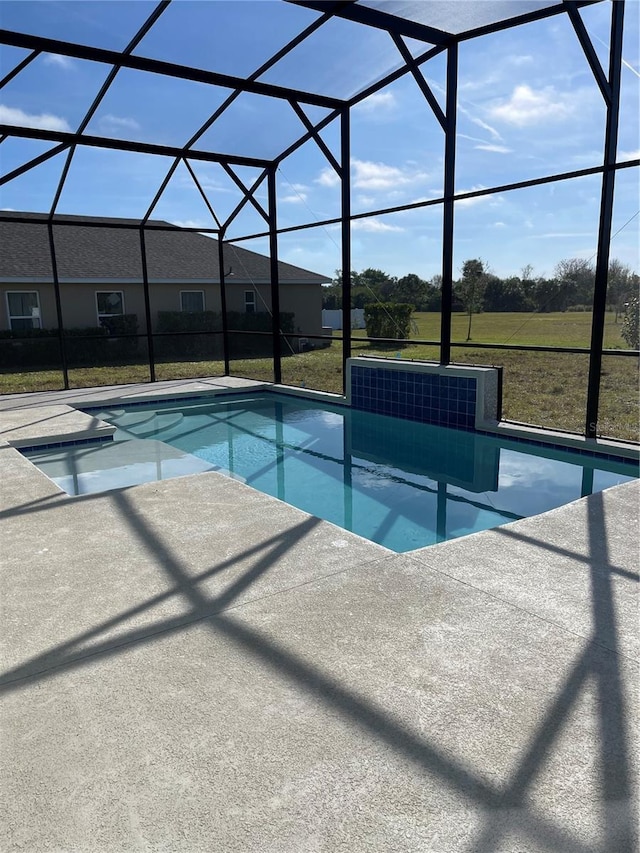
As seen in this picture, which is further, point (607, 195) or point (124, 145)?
point (124, 145)

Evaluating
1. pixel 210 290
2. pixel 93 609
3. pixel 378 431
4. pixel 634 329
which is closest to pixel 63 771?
pixel 93 609

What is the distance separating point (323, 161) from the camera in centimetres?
803

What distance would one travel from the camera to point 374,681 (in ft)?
6.62

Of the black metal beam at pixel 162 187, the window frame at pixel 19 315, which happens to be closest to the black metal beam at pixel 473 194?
the black metal beam at pixel 162 187

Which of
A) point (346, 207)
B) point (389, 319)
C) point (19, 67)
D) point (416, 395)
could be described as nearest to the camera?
point (19, 67)

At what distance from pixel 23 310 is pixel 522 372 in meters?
11.2

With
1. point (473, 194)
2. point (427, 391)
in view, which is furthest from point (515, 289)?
point (473, 194)

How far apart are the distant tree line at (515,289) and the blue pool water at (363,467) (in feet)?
7.24

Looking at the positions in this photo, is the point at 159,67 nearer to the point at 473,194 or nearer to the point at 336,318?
the point at 473,194

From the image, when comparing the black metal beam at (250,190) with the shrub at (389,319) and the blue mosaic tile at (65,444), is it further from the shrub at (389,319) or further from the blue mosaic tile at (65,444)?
the shrub at (389,319)

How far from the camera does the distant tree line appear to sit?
10.5m

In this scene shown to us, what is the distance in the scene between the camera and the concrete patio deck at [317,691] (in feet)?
4.89

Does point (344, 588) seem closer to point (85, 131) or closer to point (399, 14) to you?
point (399, 14)

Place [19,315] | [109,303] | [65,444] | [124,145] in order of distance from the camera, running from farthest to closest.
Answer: [109,303], [19,315], [124,145], [65,444]
